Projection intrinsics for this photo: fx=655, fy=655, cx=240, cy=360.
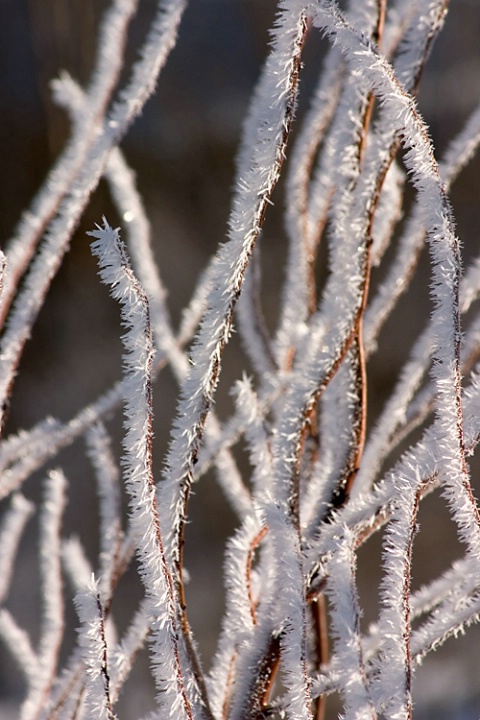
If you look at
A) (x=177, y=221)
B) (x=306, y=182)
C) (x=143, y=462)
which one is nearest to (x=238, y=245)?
(x=143, y=462)

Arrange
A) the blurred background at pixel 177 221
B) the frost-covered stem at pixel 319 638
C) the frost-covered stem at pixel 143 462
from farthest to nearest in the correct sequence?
the blurred background at pixel 177 221
the frost-covered stem at pixel 319 638
the frost-covered stem at pixel 143 462

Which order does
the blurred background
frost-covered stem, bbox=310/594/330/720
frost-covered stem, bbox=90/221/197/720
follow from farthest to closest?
the blurred background → frost-covered stem, bbox=310/594/330/720 → frost-covered stem, bbox=90/221/197/720

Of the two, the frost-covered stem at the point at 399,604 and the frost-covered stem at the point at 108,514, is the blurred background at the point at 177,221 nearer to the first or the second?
the frost-covered stem at the point at 108,514

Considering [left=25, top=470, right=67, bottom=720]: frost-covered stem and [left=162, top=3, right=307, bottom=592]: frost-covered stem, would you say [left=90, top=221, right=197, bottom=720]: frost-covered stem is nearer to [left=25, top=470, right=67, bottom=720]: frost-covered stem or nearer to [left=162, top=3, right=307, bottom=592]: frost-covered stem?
[left=162, top=3, right=307, bottom=592]: frost-covered stem

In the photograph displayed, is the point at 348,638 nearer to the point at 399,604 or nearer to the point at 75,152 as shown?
the point at 399,604

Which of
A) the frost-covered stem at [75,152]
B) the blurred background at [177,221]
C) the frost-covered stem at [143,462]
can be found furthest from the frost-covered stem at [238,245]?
the blurred background at [177,221]

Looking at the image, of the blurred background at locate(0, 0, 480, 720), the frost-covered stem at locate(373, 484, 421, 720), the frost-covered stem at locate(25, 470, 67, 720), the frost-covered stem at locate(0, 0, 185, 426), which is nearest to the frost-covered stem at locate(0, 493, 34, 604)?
the frost-covered stem at locate(25, 470, 67, 720)
